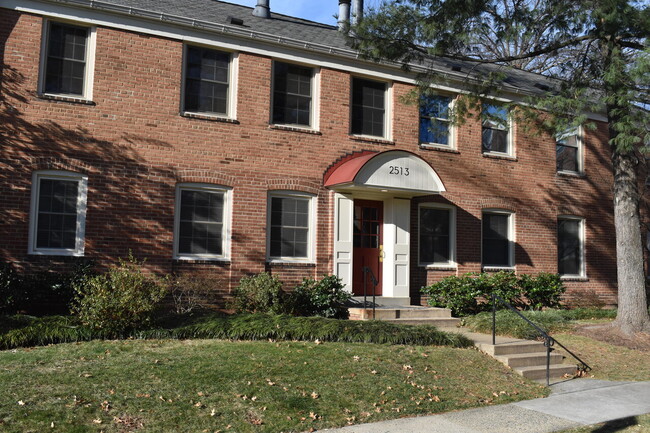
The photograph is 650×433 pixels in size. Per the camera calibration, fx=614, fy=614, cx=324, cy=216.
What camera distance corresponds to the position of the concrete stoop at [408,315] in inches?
512

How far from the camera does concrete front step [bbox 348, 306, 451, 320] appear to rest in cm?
1296

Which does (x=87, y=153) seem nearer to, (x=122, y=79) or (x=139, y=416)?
(x=122, y=79)

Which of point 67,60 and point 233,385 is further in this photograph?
point 67,60

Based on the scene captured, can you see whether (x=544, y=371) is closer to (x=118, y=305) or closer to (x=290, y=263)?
(x=290, y=263)

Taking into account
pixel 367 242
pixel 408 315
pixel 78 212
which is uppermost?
pixel 78 212

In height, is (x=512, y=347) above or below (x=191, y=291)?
below

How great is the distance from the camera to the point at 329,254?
14.3 metres

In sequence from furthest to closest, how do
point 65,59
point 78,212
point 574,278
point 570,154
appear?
point 570,154 < point 574,278 < point 65,59 < point 78,212

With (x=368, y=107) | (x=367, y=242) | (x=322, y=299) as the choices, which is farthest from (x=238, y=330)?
(x=368, y=107)

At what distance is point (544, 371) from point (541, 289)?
6558mm

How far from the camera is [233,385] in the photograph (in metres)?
7.63

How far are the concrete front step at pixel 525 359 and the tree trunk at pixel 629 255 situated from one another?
329 centimetres

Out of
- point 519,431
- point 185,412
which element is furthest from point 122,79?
point 519,431

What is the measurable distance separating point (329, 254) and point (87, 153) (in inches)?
224
